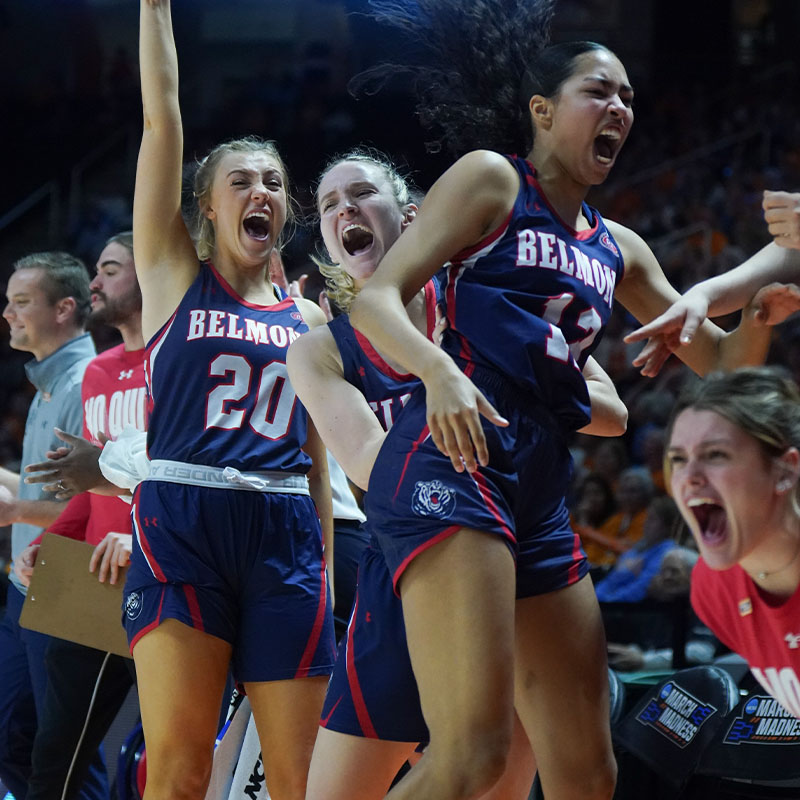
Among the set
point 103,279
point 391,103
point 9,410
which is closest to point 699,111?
point 391,103

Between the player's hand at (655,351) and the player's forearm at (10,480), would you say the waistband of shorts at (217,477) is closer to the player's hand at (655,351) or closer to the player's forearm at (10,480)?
the player's hand at (655,351)

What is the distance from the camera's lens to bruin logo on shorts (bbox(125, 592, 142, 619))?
110 inches

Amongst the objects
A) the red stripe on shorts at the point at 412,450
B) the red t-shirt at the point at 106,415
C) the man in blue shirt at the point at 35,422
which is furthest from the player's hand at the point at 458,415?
the man in blue shirt at the point at 35,422

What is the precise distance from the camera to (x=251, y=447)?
2871 mm

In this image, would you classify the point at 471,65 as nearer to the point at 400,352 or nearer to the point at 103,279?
the point at 400,352

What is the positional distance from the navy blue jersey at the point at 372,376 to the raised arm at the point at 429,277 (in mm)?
449

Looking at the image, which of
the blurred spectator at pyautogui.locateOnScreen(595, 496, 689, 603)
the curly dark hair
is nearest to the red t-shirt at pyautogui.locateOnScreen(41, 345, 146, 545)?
the curly dark hair

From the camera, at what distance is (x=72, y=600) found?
3416 millimetres

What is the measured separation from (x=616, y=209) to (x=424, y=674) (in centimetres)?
918

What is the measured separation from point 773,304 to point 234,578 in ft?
4.48

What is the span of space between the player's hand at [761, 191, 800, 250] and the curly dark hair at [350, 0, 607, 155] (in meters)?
0.54

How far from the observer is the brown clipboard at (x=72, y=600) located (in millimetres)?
3400

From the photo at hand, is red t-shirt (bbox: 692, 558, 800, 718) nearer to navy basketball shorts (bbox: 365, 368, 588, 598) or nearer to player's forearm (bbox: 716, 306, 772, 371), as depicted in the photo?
navy basketball shorts (bbox: 365, 368, 588, 598)

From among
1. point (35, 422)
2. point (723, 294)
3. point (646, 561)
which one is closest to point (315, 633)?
point (723, 294)
